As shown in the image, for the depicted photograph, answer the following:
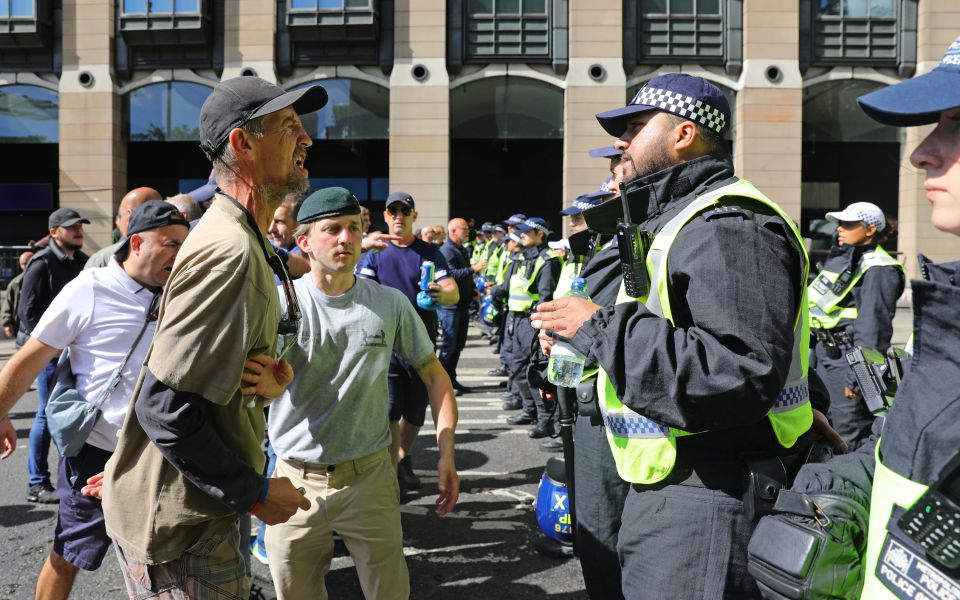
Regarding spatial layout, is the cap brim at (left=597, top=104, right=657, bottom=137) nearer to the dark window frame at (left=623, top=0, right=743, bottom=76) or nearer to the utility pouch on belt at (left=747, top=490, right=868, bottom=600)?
the utility pouch on belt at (left=747, top=490, right=868, bottom=600)

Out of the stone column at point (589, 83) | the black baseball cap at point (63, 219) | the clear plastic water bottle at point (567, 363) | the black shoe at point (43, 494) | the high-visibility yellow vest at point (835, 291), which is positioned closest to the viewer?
the clear plastic water bottle at point (567, 363)

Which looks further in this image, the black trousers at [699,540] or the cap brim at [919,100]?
the black trousers at [699,540]

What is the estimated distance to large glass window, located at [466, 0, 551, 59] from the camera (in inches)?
895

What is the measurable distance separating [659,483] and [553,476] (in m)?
2.39

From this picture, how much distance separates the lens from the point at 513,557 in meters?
4.91

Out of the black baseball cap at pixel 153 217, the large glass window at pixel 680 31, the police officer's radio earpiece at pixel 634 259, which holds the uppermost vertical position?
the large glass window at pixel 680 31

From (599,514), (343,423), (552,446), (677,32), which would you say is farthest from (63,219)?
(677,32)

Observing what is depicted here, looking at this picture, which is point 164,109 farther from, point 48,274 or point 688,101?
point 688,101

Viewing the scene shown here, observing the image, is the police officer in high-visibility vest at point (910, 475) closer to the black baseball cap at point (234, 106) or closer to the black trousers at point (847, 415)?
the black baseball cap at point (234, 106)

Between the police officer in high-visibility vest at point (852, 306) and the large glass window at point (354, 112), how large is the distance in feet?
60.9

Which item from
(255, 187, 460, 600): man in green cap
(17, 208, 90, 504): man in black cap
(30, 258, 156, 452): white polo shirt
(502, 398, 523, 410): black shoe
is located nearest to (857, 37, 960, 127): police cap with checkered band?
(255, 187, 460, 600): man in green cap

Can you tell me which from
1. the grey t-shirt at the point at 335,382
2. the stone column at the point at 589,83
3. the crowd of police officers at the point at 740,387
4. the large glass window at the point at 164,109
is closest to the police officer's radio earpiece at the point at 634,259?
the crowd of police officers at the point at 740,387

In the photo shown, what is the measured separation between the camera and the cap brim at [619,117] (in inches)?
104

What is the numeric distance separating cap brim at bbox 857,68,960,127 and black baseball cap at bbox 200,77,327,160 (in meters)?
1.62
